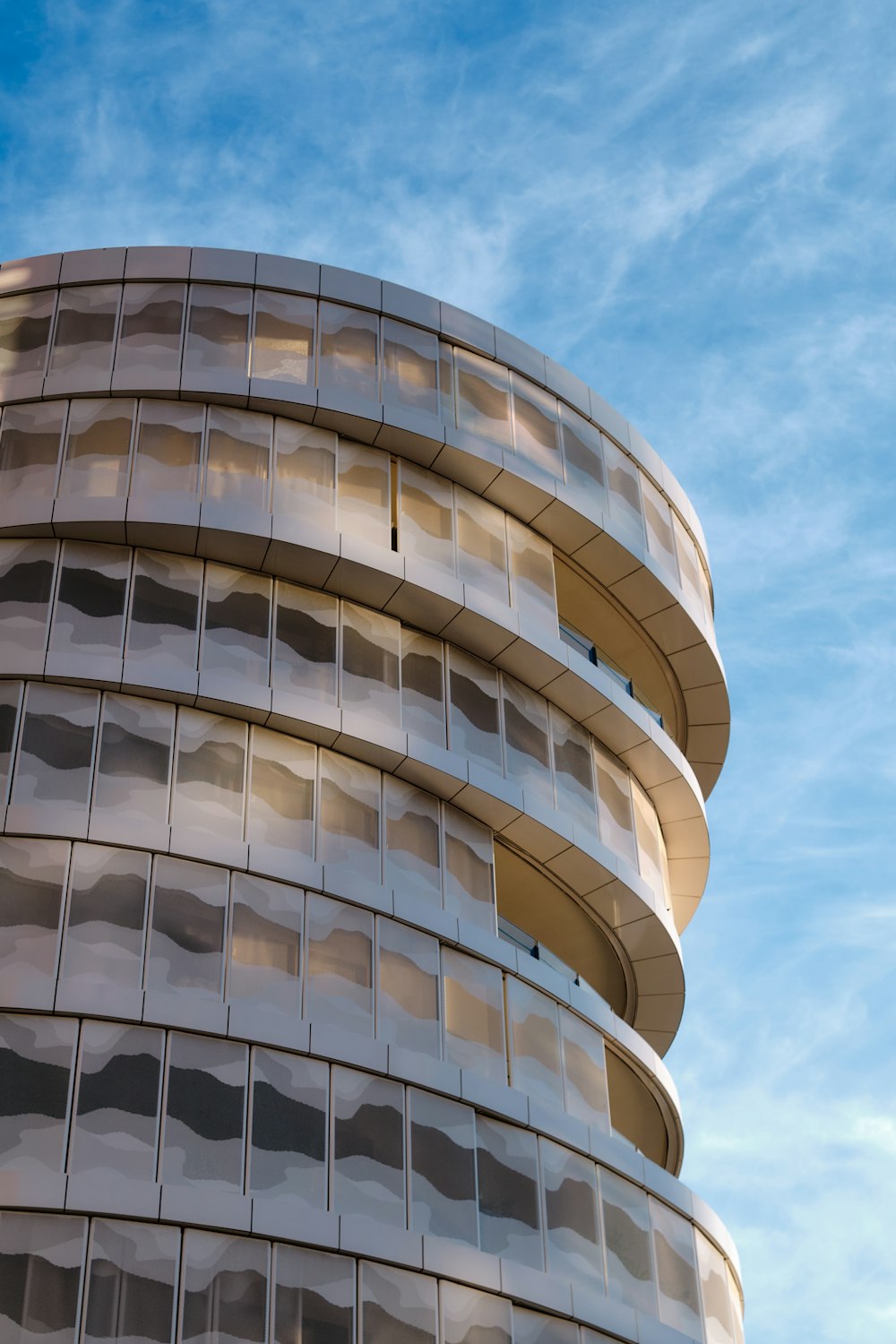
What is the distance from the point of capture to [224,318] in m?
32.7

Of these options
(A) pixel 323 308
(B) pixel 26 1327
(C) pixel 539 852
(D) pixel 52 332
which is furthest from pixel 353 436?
(B) pixel 26 1327

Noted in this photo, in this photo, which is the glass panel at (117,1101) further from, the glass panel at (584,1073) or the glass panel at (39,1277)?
the glass panel at (584,1073)

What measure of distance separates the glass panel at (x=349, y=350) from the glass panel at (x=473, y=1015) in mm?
10325

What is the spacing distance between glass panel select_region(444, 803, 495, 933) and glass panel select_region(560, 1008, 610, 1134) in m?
2.16

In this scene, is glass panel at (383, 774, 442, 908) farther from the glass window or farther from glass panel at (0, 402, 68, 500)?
glass panel at (0, 402, 68, 500)

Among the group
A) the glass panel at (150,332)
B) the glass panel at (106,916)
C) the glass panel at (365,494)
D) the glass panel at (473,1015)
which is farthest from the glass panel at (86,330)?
the glass panel at (473,1015)

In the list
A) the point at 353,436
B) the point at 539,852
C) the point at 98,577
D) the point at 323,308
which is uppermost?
the point at 323,308

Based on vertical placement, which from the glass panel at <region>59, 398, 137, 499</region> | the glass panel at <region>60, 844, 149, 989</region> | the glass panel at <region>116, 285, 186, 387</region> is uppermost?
the glass panel at <region>116, 285, 186, 387</region>

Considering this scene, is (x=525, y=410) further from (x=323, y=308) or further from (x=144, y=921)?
(x=144, y=921)

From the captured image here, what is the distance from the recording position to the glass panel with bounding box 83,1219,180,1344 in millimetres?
22000

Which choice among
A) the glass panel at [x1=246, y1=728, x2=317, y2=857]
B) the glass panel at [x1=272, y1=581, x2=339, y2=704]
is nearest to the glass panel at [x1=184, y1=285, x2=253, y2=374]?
the glass panel at [x1=272, y1=581, x2=339, y2=704]

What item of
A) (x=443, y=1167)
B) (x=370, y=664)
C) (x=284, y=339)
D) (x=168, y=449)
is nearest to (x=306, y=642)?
(x=370, y=664)

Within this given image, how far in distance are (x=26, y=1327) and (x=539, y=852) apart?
1258 cm

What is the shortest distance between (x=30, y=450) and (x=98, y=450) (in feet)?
3.66
